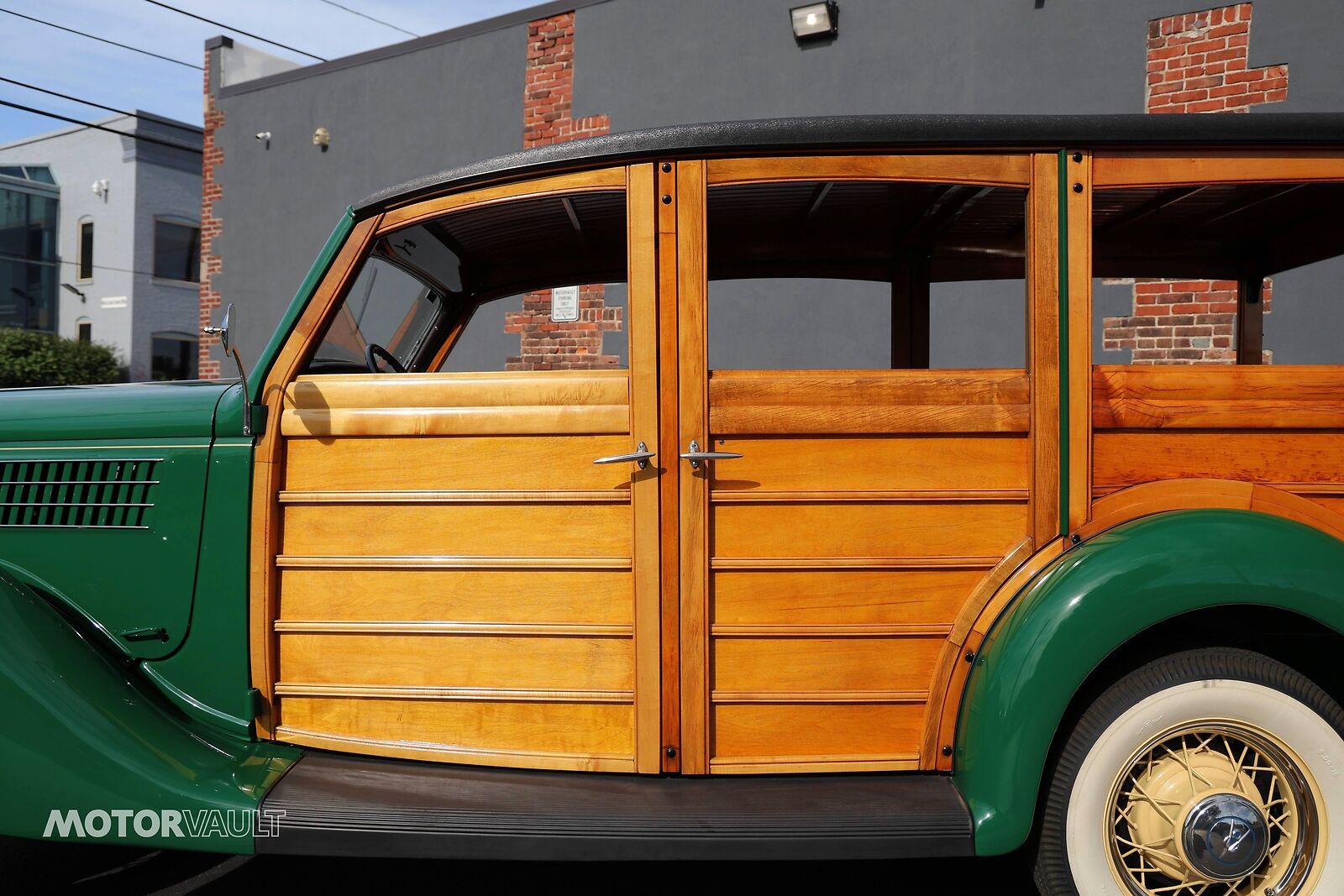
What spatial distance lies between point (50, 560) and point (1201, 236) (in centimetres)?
356

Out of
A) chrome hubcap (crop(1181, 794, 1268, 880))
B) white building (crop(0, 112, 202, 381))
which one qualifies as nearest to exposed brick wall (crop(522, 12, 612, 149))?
chrome hubcap (crop(1181, 794, 1268, 880))

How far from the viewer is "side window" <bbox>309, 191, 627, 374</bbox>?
255cm

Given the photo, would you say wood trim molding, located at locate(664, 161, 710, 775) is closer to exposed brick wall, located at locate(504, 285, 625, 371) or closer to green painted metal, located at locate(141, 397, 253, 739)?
exposed brick wall, located at locate(504, 285, 625, 371)

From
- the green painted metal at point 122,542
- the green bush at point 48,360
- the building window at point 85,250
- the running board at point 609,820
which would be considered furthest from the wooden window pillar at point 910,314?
the building window at point 85,250

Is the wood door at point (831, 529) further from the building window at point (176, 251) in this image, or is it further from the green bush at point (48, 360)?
the building window at point (176, 251)

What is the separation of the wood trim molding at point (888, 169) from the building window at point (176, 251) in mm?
23471

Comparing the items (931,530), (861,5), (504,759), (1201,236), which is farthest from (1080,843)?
(861,5)

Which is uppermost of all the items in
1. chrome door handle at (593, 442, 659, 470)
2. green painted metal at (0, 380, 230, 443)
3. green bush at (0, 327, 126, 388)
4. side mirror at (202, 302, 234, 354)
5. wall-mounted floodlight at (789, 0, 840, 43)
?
wall-mounted floodlight at (789, 0, 840, 43)

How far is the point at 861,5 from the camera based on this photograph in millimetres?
8164

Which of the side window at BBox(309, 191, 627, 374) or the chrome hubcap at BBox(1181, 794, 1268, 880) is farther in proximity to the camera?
the side window at BBox(309, 191, 627, 374)

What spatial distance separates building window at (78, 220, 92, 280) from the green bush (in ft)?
7.52

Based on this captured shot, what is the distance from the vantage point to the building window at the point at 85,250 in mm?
22406

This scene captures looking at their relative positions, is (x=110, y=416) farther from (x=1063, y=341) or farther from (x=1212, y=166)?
(x=1212, y=166)

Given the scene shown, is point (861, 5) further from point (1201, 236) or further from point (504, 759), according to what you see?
point (504, 759)
